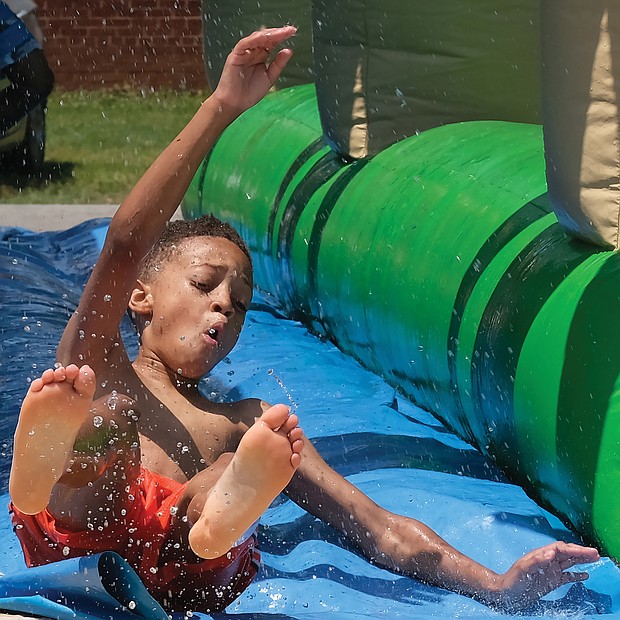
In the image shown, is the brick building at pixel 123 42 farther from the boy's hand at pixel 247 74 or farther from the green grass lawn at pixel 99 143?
the boy's hand at pixel 247 74

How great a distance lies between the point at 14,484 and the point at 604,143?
117cm

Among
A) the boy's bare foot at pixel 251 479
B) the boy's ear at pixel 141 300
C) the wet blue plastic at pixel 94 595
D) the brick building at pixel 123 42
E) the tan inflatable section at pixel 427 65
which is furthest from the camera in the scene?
the brick building at pixel 123 42

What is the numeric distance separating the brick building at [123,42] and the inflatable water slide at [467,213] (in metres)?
5.99

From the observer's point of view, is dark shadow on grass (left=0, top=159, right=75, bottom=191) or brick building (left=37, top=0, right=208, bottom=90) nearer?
dark shadow on grass (left=0, top=159, right=75, bottom=191)

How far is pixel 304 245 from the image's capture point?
12.0ft

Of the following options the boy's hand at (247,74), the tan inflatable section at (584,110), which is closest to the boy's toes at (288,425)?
the boy's hand at (247,74)

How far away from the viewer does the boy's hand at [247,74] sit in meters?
1.99

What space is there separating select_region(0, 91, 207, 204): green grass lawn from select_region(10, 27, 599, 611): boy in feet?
15.2

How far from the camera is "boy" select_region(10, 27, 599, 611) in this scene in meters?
1.66

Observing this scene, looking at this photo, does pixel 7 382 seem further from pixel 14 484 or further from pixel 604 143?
pixel 604 143

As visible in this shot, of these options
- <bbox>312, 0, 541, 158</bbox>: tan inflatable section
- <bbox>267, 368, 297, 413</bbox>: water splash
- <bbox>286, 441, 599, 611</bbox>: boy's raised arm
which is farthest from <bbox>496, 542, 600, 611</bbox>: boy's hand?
<bbox>312, 0, 541, 158</bbox>: tan inflatable section

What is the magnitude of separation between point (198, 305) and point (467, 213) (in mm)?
851

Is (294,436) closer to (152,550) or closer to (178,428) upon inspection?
(152,550)

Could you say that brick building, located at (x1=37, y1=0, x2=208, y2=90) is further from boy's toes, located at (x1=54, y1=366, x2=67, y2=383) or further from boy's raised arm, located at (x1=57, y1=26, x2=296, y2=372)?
boy's toes, located at (x1=54, y1=366, x2=67, y2=383)
